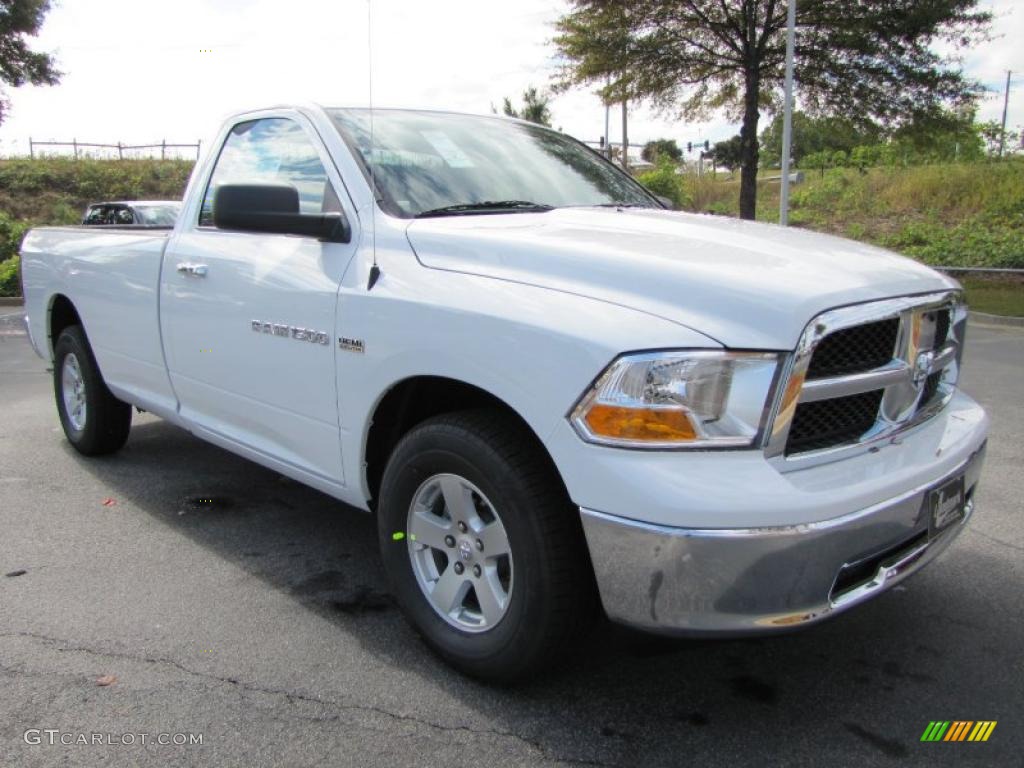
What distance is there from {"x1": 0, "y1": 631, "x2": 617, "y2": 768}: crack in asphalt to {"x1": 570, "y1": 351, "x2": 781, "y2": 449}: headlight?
947mm

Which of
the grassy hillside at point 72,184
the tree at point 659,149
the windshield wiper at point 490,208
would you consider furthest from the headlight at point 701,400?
the tree at point 659,149

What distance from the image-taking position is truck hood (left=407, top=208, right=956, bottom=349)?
2.26 meters

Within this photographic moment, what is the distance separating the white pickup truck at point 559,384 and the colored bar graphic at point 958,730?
20.9 inches

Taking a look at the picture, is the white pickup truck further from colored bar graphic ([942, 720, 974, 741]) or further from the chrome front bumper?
colored bar graphic ([942, 720, 974, 741])

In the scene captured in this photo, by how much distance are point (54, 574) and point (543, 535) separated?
2429 mm

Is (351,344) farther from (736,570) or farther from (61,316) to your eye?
(61,316)

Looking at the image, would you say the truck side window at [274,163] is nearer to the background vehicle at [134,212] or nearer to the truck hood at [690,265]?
the truck hood at [690,265]

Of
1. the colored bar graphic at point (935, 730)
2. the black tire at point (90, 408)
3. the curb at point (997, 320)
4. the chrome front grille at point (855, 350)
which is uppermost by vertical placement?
the chrome front grille at point (855, 350)

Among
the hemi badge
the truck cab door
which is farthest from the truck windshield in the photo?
the hemi badge

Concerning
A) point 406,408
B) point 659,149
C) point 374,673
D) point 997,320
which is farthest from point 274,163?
point 659,149

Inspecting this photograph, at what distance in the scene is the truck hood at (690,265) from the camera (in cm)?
226

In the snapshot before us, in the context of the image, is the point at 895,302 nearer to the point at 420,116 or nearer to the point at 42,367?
the point at 420,116

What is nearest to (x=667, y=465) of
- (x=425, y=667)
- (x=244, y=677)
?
(x=425, y=667)

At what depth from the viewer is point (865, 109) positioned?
1562 cm
